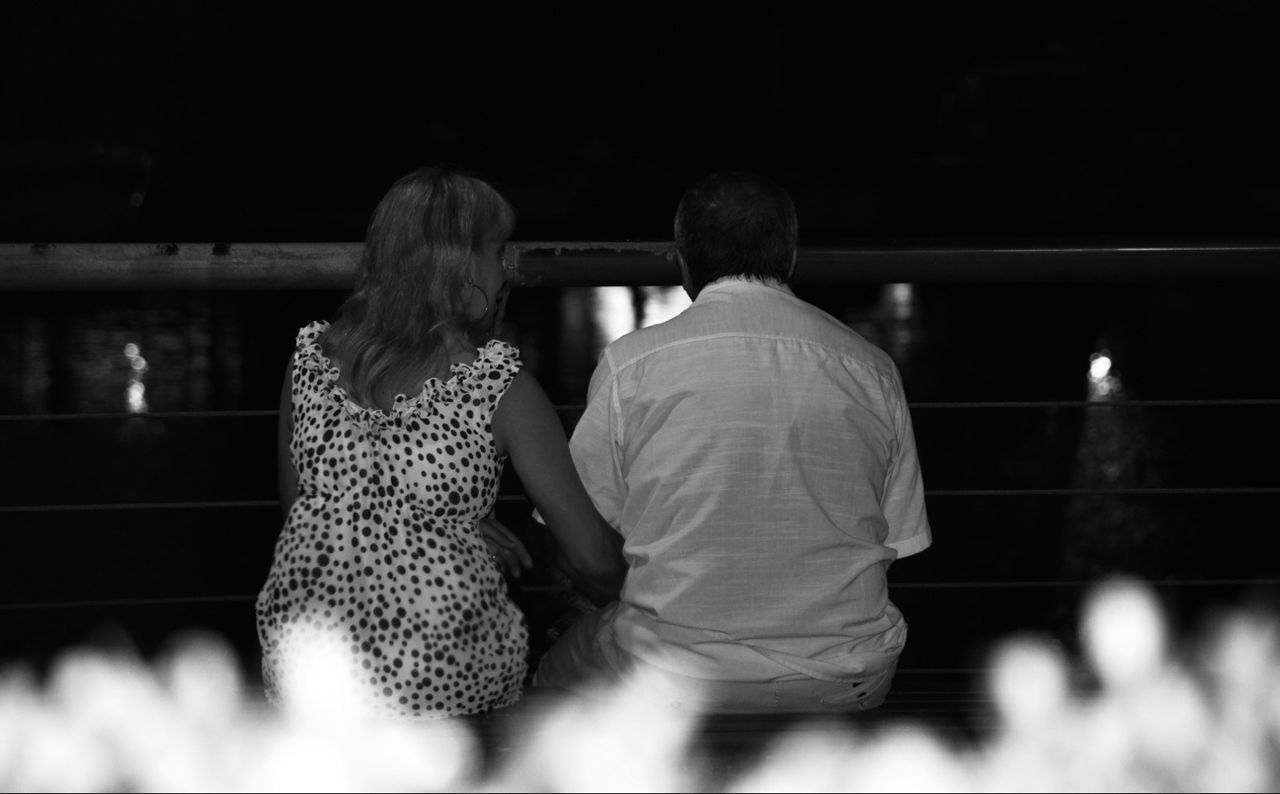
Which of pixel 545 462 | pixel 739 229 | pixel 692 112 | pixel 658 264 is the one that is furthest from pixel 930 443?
pixel 692 112

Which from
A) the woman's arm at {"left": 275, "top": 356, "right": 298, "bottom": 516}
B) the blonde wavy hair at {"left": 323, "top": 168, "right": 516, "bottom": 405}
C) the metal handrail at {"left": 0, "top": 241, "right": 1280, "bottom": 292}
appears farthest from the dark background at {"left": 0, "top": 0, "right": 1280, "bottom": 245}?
the blonde wavy hair at {"left": 323, "top": 168, "right": 516, "bottom": 405}

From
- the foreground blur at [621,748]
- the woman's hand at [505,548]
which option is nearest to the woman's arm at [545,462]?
the woman's hand at [505,548]

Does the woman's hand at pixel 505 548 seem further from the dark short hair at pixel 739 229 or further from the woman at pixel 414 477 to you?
the dark short hair at pixel 739 229

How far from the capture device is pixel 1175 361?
10250mm

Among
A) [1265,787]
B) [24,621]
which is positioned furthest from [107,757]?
[24,621]

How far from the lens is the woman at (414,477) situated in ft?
5.65

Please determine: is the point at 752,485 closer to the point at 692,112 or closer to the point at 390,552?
the point at 390,552

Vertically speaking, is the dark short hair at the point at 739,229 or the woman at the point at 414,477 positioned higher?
the dark short hair at the point at 739,229

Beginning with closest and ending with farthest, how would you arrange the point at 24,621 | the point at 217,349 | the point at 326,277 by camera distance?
1. the point at 326,277
2. the point at 24,621
3. the point at 217,349

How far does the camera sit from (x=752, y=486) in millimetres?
1787

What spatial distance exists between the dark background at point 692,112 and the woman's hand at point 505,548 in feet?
41.8

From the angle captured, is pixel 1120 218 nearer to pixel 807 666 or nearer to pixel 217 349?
pixel 217 349

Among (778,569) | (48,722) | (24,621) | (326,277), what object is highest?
(326,277)

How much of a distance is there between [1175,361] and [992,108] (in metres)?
7.29
